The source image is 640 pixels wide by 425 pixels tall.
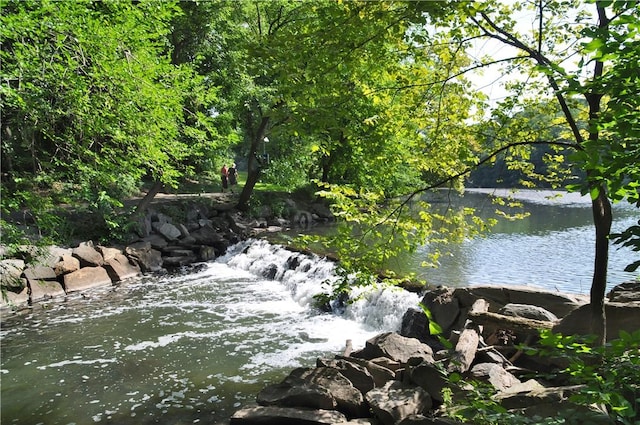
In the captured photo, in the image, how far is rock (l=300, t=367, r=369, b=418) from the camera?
5109mm

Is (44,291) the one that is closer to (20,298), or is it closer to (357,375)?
(20,298)

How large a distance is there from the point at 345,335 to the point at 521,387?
512 centimetres

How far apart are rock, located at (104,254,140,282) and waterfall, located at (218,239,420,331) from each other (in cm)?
334

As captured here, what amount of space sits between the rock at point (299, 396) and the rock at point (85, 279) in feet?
30.5

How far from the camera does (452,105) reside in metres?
4.84

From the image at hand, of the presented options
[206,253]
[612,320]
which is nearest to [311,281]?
[206,253]

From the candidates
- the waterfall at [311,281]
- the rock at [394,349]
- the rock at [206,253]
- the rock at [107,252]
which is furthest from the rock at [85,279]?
the rock at [394,349]

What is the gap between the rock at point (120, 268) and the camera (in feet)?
44.8

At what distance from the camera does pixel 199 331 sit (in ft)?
31.3

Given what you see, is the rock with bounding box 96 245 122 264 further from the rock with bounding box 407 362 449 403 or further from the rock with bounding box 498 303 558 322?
the rock with bounding box 498 303 558 322

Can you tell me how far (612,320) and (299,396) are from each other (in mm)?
3984

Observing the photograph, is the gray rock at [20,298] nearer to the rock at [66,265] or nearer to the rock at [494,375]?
the rock at [66,265]

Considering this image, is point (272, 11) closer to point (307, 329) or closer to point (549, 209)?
point (307, 329)

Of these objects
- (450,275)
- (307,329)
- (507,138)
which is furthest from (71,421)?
(450,275)
